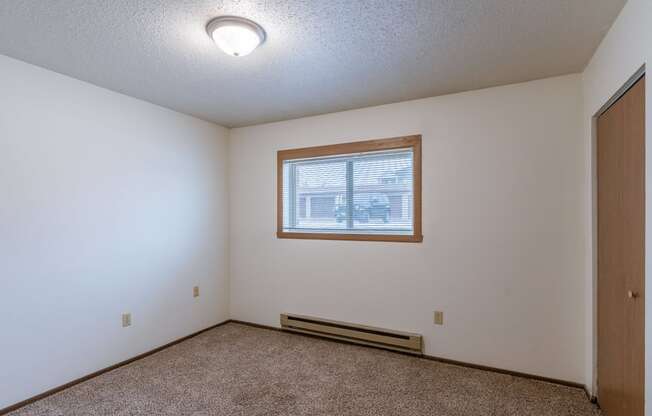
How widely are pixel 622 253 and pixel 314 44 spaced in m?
2.09

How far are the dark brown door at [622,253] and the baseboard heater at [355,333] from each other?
1.33 meters

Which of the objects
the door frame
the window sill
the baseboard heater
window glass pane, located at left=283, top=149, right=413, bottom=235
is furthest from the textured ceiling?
the baseboard heater

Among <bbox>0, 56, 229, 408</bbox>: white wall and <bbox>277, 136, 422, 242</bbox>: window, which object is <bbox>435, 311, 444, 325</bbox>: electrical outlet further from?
<bbox>0, 56, 229, 408</bbox>: white wall

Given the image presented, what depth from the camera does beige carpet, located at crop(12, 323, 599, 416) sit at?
2266 millimetres

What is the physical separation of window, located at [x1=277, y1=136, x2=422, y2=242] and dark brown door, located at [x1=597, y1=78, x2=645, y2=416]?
131cm

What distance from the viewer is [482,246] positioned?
2857mm

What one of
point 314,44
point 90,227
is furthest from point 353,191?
point 90,227

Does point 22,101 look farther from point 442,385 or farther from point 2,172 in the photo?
point 442,385

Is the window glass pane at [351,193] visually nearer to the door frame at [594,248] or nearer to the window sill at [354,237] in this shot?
the window sill at [354,237]

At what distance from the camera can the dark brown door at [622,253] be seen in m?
1.64

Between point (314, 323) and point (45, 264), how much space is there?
2305 millimetres

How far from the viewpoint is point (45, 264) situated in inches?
96.8

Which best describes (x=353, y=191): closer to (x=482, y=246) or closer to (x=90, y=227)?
(x=482, y=246)

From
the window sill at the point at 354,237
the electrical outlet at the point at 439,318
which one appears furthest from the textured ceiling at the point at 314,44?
the electrical outlet at the point at 439,318
